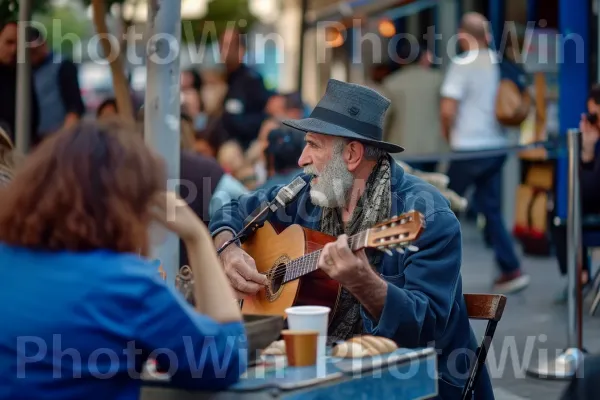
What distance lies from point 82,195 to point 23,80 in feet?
15.3

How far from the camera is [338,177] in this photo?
3881 mm

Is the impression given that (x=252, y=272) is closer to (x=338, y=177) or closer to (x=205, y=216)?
(x=338, y=177)

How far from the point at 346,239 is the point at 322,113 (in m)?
0.83

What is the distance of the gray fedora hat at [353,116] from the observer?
3.90 metres

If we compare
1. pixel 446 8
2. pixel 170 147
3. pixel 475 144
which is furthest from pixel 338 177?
pixel 446 8

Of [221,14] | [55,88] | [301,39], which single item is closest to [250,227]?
[55,88]

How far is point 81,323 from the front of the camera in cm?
243

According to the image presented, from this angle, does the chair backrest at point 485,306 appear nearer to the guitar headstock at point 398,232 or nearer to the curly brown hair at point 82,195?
the guitar headstock at point 398,232

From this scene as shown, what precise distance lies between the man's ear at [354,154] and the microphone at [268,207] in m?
0.28

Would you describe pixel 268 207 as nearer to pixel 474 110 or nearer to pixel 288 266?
pixel 288 266

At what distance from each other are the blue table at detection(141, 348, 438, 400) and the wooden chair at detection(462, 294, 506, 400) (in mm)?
634

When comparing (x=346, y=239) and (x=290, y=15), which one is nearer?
(x=346, y=239)

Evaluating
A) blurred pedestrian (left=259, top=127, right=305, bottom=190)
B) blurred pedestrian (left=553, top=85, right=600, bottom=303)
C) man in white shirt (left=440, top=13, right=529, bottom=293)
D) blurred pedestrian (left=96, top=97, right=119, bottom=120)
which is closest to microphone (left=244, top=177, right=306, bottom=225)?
blurred pedestrian (left=259, top=127, right=305, bottom=190)

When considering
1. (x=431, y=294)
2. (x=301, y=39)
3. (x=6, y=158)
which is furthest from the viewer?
(x=301, y=39)
